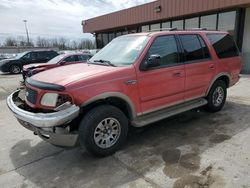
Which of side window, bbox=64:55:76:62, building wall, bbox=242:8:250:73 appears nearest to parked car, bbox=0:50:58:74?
side window, bbox=64:55:76:62

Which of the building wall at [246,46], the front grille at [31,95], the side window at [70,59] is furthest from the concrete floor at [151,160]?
the building wall at [246,46]

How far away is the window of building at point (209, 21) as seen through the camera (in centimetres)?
1338

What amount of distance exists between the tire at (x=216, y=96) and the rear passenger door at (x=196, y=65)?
0.33m

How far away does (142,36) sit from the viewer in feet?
14.2

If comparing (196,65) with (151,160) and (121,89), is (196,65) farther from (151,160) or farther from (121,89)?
(151,160)

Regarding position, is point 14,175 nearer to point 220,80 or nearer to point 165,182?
point 165,182

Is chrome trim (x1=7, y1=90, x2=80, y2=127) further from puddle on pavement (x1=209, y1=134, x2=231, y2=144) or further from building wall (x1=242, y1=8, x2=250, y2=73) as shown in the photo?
building wall (x1=242, y1=8, x2=250, y2=73)

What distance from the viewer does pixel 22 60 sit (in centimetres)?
1705

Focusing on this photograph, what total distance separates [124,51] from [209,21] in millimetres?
11300

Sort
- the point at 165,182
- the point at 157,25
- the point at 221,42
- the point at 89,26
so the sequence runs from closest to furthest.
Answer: the point at 165,182
the point at 221,42
the point at 157,25
the point at 89,26

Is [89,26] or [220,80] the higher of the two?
[89,26]

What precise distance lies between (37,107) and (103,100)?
98 cm

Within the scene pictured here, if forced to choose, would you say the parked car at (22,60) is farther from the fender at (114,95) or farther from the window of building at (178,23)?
the fender at (114,95)

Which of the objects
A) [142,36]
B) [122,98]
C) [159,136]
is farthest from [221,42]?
[122,98]
